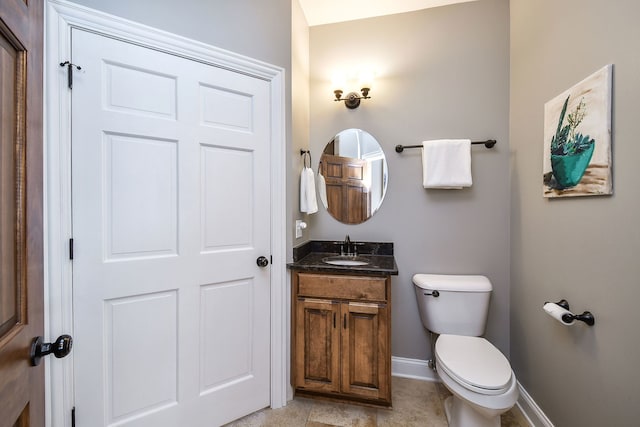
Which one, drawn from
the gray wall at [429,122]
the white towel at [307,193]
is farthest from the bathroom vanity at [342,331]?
the gray wall at [429,122]

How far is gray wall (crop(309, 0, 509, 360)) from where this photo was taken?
6.49 feet

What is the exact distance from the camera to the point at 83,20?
3.92 ft

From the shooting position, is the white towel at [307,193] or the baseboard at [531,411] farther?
the white towel at [307,193]

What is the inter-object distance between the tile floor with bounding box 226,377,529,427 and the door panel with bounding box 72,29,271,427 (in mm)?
124

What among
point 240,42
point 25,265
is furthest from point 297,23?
point 25,265

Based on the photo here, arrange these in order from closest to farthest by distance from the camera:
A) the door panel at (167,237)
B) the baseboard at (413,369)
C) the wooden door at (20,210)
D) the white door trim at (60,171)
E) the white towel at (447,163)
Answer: the wooden door at (20,210) < the white door trim at (60,171) < the door panel at (167,237) < the white towel at (447,163) < the baseboard at (413,369)

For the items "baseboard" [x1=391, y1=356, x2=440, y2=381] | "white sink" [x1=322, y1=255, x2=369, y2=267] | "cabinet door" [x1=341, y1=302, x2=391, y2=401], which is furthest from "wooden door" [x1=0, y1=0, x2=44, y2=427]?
"baseboard" [x1=391, y1=356, x2=440, y2=381]

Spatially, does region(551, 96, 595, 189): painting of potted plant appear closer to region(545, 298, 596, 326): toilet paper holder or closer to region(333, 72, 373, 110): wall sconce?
region(545, 298, 596, 326): toilet paper holder

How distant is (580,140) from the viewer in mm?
1208

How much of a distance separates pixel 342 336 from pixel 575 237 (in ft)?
4.23

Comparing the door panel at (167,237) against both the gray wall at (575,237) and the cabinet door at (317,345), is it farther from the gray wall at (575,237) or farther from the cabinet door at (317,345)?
the gray wall at (575,237)

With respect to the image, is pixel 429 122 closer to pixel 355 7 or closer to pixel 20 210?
pixel 355 7

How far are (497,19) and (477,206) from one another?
52.8 inches

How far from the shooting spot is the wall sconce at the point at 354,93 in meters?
2.11
